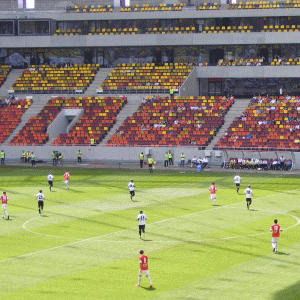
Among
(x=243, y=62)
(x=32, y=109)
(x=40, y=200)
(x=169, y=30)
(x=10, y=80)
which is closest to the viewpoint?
(x=40, y=200)

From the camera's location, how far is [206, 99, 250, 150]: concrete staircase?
8473cm

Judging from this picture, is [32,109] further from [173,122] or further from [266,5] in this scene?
[266,5]

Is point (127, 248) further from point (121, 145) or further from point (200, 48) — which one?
point (200, 48)

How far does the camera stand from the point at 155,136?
86.8 meters

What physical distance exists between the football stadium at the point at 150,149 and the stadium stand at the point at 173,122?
226mm

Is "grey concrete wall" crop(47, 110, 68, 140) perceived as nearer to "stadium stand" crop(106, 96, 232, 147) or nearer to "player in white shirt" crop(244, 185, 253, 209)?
"stadium stand" crop(106, 96, 232, 147)

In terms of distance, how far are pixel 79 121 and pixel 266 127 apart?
76.8ft

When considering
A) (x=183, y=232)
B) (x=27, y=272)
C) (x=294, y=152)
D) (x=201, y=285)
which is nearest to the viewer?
(x=201, y=285)

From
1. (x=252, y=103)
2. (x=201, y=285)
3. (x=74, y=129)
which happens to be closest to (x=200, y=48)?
(x=252, y=103)

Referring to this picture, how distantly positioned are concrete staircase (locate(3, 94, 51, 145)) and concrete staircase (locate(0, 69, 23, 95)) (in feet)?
A: 9.83

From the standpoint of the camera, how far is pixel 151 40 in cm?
10112

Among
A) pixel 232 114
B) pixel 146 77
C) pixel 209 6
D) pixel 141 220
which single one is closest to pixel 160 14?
pixel 209 6

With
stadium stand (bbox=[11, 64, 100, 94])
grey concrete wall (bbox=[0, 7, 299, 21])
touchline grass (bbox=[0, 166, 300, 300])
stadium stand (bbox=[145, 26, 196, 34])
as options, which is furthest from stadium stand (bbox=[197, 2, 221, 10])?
touchline grass (bbox=[0, 166, 300, 300])

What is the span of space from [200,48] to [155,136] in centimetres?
2122
